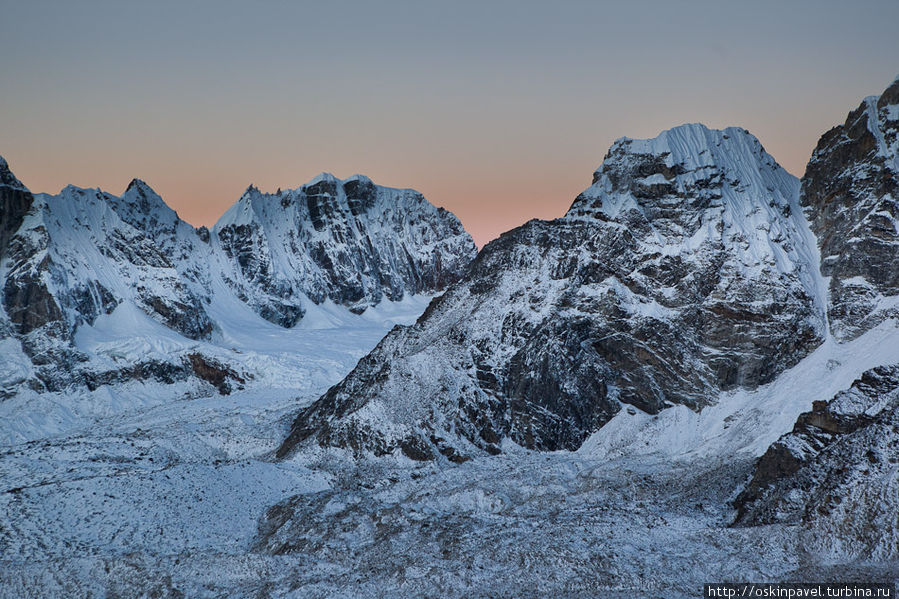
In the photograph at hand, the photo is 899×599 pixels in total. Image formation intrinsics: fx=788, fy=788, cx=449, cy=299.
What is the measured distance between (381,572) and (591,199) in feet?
206

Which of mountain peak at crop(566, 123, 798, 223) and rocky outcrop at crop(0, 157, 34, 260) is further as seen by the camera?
rocky outcrop at crop(0, 157, 34, 260)

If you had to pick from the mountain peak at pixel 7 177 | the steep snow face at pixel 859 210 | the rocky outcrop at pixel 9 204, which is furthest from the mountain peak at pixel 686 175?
the mountain peak at pixel 7 177

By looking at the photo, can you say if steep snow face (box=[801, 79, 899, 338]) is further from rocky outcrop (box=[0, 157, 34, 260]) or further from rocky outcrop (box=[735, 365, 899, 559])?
rocky outcrop (box=[0, 157, 34, 260])

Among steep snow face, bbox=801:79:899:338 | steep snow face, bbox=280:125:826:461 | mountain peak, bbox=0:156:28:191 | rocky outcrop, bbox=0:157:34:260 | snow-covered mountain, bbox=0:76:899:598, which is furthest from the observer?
mountain peak, bbox=0:156:28:191

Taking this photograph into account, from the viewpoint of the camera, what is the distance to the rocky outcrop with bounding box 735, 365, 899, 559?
1897 inches

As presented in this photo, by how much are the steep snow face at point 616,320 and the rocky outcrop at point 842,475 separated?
2226 cm

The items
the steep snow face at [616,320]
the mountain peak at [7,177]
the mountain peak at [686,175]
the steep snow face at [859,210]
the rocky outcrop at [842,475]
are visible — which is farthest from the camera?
the mountain peak at [7,177]

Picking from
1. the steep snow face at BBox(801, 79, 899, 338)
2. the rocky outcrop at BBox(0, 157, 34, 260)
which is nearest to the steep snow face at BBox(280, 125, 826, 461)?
the steep snow face at BBox(801, 79, 899, 338)

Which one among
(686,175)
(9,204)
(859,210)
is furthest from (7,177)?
(859,210)

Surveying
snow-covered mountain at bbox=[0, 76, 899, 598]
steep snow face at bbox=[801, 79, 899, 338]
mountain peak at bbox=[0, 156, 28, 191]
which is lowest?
snow-covered mountain at bbox=[0, 76, 899, 598]

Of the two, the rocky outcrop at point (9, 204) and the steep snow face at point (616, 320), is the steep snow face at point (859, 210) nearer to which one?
the steep snow face at point (616, 320)

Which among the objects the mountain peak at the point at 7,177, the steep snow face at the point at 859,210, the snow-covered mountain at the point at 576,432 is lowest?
the snow-covered mountain at the point at 576,432

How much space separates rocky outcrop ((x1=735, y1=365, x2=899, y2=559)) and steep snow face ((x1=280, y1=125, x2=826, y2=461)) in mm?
22262

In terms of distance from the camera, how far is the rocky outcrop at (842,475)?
48188mm
